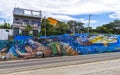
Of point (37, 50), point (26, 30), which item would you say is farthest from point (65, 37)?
point (26, 30)

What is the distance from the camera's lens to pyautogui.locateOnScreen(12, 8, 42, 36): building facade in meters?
73.4

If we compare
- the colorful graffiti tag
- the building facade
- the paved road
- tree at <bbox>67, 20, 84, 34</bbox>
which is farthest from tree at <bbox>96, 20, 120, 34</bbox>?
the paved road

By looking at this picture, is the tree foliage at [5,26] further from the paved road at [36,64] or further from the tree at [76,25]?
the paved road at [36,64]

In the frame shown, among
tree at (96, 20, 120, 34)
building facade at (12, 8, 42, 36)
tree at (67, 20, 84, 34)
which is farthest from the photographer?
tree at (67, 20, 84, 34)

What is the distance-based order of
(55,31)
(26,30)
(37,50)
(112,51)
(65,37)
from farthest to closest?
(55,31) → (26,30) → (112,51) → (65,37) → (37,50)

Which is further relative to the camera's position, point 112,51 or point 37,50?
point 112,51

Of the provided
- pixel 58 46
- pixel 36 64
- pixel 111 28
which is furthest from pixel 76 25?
pixel 36 64

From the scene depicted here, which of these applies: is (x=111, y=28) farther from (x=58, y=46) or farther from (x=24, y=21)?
(x=58, y=46)

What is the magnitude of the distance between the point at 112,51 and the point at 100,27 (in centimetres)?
7165

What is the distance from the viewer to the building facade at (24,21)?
2891 inches

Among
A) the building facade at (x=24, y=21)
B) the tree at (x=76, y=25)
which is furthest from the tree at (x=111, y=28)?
the building facade at (x=24, y=21)

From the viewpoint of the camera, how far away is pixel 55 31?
79812 millimetres

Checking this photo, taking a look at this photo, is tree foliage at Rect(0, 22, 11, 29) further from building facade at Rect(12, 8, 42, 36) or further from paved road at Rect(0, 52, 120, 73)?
paved road at Rect(0, 52, 120, 73)

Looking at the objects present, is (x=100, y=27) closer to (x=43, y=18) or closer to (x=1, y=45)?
(x=43, y=18)
